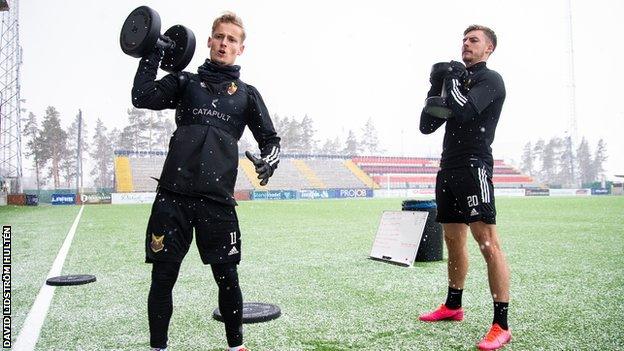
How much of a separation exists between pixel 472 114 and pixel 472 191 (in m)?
0.52

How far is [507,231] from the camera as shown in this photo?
33.9ft

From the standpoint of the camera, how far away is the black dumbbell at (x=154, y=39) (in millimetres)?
2482

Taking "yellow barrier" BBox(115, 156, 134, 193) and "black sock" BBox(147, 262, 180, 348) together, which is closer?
"black sock" BBox(147, 262, 180, 348)

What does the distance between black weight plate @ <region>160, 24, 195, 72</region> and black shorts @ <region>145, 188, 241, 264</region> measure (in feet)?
2.55

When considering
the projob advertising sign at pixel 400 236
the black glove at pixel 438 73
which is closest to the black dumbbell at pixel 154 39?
the black glove at pixel 438 73

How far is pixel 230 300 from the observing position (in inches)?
100

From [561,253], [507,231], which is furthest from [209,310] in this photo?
[507,231]

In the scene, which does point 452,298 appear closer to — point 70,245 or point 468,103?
point 468,103

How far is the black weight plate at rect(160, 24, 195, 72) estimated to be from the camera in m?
2.73

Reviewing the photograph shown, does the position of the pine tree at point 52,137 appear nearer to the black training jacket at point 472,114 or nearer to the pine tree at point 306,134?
the pine tree at point 306,134

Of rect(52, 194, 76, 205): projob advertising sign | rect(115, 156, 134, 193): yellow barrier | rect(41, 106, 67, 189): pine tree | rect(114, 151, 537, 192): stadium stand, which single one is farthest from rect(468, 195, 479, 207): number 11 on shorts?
rect(41, 106, 67, 189): pine tree

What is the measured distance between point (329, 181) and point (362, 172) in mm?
6603

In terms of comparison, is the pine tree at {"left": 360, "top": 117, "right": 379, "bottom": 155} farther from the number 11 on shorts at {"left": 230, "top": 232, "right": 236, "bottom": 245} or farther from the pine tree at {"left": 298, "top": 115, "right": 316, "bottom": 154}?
the number 11 on shorts at {"left": 230, "top": 232, "right": 236, "bottom": 245}

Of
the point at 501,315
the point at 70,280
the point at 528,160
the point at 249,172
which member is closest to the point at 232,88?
the point at 501,315
